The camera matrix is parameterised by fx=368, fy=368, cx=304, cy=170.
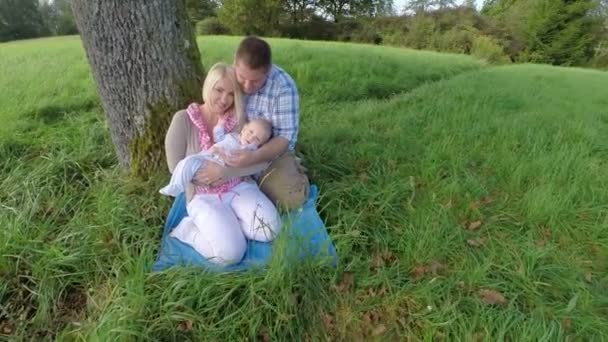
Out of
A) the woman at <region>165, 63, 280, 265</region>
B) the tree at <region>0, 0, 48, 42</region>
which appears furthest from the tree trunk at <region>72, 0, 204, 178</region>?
the tree at <region>0, 0, 48, 42</region>

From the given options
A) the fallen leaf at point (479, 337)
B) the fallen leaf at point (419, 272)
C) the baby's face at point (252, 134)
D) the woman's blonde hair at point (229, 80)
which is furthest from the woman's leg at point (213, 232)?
the fallen leaf at point (479, 337)

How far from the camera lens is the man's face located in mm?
2172

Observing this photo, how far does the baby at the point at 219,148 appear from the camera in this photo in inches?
82.0

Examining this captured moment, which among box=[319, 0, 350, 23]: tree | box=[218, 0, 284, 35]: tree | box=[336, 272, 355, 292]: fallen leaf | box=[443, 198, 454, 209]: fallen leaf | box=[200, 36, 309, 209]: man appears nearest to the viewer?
box=[336, 272, 355, 292]: fallen leaf

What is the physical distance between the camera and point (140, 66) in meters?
2.42

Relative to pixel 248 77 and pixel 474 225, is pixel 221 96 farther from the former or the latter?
pixel 474 225

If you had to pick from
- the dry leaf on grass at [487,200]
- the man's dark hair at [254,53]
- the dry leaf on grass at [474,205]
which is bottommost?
the dry leaf on grass at [487,200]

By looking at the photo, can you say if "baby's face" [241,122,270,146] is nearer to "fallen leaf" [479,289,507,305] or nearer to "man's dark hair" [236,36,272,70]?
"man's dark hair" [236,36,272,70]

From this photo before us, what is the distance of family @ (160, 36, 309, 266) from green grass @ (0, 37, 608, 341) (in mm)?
249

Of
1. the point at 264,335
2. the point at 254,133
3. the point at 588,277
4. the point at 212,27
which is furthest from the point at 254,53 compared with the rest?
the point at 212,27

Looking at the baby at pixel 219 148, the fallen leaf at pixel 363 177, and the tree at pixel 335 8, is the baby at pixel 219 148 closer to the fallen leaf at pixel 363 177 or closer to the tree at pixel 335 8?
the fallen leaf at pixel 363 177

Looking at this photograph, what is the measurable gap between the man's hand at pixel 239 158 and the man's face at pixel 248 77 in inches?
16.2

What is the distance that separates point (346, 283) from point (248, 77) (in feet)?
4.31

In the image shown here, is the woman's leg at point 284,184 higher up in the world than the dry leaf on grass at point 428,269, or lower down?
higher up
